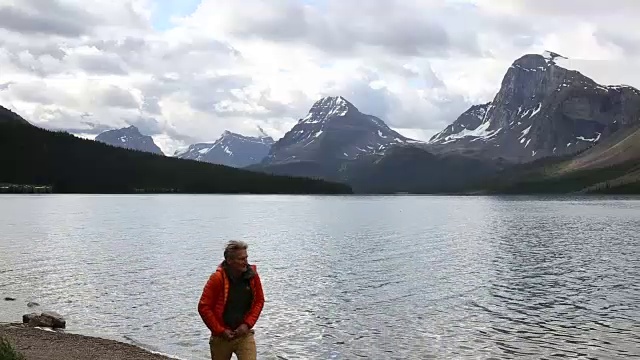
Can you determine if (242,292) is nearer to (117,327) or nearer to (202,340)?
(202,340)

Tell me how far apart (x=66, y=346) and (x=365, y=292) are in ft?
85.1

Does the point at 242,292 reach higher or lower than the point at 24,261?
higher

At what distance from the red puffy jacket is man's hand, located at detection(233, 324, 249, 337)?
104mm

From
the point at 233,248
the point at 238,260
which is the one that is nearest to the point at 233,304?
the point at 238,260

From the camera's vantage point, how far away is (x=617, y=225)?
131 meters

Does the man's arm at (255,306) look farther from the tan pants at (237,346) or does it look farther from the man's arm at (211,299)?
the man's arm at (211,299)

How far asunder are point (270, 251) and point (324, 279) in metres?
25.7

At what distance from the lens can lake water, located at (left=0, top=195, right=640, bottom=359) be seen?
34531mm

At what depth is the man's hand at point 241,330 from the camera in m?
15.7

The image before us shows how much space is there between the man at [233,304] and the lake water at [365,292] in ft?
53.9

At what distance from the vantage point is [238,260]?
15.2 metres

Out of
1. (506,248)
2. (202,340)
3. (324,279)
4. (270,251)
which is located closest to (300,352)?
(202,340)

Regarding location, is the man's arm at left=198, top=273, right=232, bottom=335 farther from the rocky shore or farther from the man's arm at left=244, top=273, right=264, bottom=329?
the rocky shore

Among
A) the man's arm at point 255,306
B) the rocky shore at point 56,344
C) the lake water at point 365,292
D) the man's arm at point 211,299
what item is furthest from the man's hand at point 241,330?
the lake water at point 365,292
